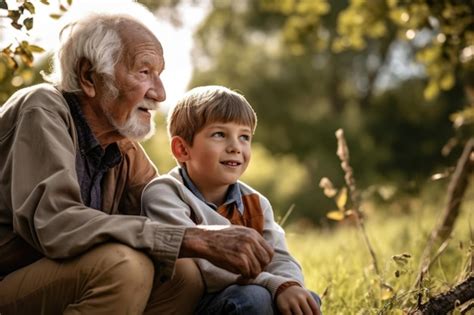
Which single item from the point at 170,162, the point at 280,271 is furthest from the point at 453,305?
the point at 170,162

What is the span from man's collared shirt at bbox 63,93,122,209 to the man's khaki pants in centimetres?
46

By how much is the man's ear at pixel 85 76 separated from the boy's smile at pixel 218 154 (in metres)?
0.46

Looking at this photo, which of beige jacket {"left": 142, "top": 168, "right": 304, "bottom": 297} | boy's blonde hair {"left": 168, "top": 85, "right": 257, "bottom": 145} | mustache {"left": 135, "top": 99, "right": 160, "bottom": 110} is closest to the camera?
beige jacket {"left": 142, "top": 168, "right": 304, "bottom": 297}

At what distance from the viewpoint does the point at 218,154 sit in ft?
10.1

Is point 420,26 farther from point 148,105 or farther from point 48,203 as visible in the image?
point 48,203

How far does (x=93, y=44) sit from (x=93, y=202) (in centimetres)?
61

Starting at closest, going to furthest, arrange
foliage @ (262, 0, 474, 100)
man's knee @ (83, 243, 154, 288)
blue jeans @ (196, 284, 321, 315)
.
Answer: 1. man's knee @ (83, 243, 154, 288)
2. blue jeans @ (196, 284, 321, 315)
3. foliage @ (262, 0, 474, 100)

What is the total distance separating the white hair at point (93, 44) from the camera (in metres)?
3.12

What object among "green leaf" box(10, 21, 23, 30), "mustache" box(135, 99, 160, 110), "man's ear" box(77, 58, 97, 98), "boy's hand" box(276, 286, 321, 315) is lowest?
"boy's hand" box(276, 286, 321, 315)

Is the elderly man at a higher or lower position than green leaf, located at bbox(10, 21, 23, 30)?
lower

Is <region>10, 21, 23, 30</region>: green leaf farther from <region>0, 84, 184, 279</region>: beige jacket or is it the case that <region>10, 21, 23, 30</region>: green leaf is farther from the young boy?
the young boy

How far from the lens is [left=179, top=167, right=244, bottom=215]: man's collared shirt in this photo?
121 inches

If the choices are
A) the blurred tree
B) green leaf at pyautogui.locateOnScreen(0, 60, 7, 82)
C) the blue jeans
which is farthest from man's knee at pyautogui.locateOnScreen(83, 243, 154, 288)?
the blurred tree

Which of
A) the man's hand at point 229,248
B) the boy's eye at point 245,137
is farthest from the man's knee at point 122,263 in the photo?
the boy's eye at point 245,137
